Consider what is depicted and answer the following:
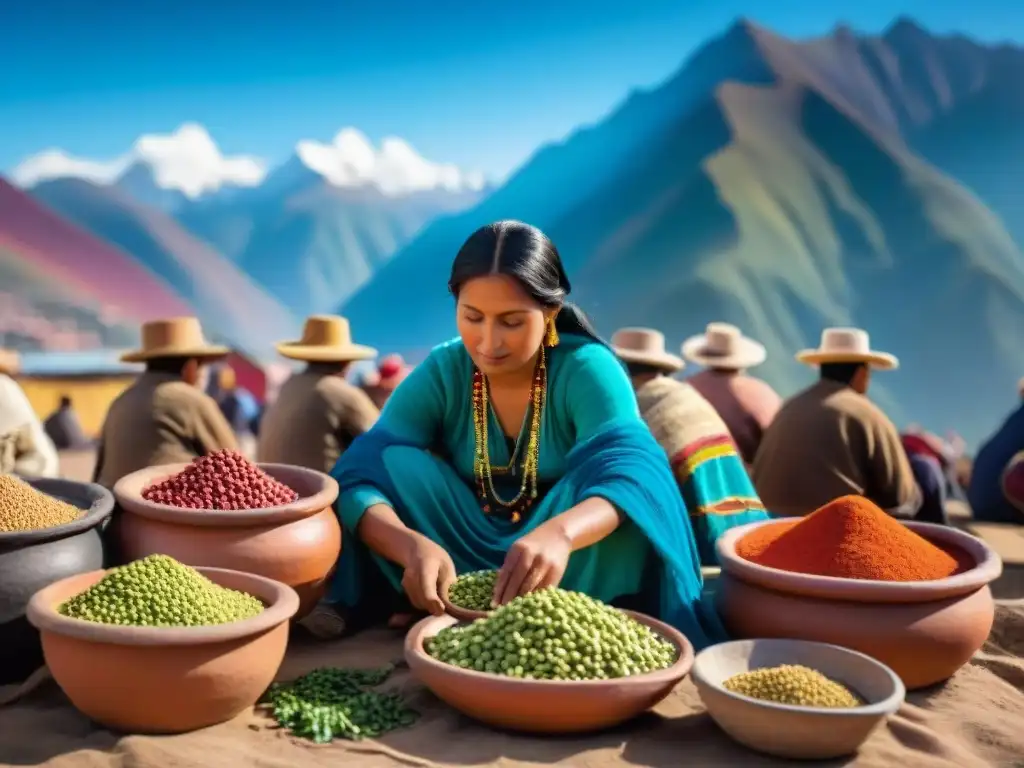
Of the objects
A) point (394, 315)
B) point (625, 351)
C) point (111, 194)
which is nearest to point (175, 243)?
point (111, 194)

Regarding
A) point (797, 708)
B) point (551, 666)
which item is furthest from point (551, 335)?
point (797, 708)

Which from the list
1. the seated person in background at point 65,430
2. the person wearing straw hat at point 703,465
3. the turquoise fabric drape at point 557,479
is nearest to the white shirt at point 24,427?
the turquoise fabric drape at point 557,479

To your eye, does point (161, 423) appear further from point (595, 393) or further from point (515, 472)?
point (595, 393)

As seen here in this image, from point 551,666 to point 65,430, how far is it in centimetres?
981

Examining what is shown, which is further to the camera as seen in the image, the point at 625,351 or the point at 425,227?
the point at 425,227

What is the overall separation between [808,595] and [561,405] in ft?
3.46

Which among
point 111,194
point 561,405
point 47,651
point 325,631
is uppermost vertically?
point 111,194

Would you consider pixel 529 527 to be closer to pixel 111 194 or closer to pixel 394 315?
pixel 394 315

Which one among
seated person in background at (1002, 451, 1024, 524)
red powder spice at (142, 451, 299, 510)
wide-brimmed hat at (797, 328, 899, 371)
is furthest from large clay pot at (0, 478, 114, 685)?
seated person in background at (1002, 451, 1024, 524)

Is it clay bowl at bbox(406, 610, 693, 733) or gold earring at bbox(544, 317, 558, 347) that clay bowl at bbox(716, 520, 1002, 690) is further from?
gold earring at bbox(544, 317, 558, 347)

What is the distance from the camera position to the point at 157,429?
16.6ft

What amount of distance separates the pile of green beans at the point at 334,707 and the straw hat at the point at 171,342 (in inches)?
108

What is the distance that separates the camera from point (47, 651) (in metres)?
2.63

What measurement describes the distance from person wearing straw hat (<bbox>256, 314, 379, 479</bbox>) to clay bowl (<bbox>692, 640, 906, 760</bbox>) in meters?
3.01
